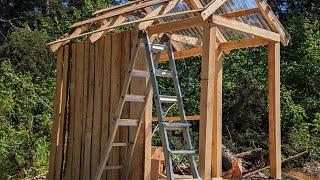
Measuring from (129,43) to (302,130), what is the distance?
6577mm

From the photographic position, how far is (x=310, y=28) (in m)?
14.1

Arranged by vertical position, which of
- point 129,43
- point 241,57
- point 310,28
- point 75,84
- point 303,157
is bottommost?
point 303,157

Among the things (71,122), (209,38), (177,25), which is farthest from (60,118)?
(209,38)

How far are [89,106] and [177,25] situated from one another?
1714 millimetres

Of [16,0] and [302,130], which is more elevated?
[16,0]

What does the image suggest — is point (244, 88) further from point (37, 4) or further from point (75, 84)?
point (37, 4)

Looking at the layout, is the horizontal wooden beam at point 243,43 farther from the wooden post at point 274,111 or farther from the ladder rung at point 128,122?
the ladder rung at point 128,122

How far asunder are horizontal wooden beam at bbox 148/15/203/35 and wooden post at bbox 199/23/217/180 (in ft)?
0.51

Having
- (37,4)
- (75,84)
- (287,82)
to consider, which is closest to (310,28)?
(287,82)

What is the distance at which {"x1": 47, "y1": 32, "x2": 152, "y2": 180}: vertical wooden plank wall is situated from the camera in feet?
19.6

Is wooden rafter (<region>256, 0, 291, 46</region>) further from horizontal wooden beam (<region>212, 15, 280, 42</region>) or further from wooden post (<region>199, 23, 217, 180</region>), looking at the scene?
wooden post (<region>199, 23, 217, 180</region>)

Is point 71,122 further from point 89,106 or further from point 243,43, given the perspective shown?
point 243,43

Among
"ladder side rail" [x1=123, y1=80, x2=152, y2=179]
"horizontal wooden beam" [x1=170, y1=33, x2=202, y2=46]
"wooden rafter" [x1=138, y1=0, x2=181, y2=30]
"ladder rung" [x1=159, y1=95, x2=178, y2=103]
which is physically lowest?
"ladder side rail" [x1=123, y1=80, x2=152, y2=179]

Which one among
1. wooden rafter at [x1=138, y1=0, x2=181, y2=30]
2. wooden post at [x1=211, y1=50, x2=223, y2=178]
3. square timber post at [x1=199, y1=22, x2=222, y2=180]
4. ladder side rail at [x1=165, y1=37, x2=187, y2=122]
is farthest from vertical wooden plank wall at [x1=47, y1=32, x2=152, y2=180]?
wooden post at [x1=211, y1=50, x2=223, y2=178]
